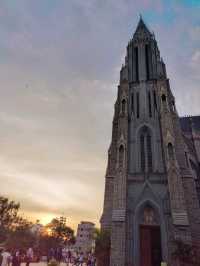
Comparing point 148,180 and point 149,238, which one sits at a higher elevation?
point 148,180

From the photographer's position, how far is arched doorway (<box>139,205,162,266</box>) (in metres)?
A: 18.5

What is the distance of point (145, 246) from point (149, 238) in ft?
2.45

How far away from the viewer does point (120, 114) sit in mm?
25812

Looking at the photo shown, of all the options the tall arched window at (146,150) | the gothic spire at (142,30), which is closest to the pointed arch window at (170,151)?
the tall arched window at (146,150)

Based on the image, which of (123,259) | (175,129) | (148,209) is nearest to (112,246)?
(123,259)

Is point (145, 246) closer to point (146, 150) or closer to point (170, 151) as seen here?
point (170, 151)

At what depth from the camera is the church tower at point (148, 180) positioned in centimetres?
1841

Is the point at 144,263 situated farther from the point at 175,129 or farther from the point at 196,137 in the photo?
the point at 196,137

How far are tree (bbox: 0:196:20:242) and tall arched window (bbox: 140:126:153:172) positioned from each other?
101 ft

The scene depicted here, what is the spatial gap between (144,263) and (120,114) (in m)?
15.2

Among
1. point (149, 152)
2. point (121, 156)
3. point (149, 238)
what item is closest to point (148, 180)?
point (149, 152)

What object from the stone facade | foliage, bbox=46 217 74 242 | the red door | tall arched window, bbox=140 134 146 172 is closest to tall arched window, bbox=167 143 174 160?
tall arched window, bbox=140 134 146 172

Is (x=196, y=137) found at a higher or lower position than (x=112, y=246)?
higher

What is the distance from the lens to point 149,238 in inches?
757
